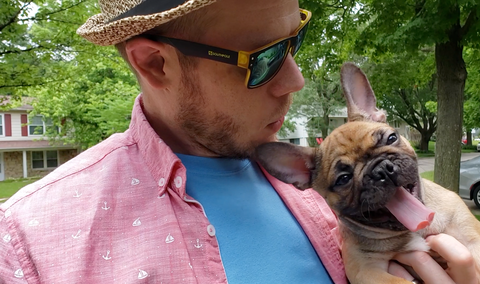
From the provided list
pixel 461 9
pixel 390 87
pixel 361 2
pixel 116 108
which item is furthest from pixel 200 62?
pixel 116 108

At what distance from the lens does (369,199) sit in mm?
1866

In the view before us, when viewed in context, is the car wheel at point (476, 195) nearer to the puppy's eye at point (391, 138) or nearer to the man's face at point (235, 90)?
the puppy's eye at point (391, 138)

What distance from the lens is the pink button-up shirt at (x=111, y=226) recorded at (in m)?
1.30

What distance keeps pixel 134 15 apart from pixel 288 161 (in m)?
1.11

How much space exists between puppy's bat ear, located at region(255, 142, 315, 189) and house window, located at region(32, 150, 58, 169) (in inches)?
1334

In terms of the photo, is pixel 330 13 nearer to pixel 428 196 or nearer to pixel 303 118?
pixel 428 196

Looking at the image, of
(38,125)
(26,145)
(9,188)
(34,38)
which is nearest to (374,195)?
(34,38)

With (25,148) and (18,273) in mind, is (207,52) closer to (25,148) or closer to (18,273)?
(18,273)

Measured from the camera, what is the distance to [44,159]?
1259 inches

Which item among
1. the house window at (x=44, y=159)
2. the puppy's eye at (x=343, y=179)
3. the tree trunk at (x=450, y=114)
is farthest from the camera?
the house window at (x=44, y=159)

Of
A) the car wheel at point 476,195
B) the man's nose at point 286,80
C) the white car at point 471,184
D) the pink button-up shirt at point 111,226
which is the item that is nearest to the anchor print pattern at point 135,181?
the pink button-up shirt at point 111,226

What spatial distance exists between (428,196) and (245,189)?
1.04 meters

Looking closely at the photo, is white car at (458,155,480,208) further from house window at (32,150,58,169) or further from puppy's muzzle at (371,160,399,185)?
house window at (32,150,58,169)

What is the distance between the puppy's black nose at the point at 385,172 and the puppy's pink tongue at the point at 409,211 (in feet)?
0.24
